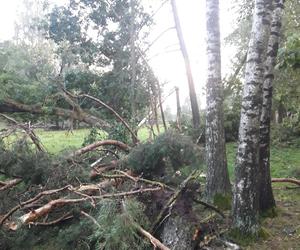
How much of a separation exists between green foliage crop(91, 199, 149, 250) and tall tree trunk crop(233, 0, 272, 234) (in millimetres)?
1179

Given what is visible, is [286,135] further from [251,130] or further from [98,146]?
[251,130]

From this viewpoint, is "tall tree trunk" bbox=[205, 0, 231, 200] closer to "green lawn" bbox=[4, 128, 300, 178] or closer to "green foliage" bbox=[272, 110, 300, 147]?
"green lawn" bbox=[4, 128, 300, 178]

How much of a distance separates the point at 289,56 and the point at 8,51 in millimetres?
8810

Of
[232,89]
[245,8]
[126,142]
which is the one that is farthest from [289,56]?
[232,89]

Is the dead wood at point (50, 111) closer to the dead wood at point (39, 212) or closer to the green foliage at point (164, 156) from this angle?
the green foliage at point (164, 156)

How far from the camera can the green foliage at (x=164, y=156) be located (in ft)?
19.7

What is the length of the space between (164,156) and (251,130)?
80.3 inches

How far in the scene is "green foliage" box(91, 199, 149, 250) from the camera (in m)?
3.86

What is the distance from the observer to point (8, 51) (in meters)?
11.5

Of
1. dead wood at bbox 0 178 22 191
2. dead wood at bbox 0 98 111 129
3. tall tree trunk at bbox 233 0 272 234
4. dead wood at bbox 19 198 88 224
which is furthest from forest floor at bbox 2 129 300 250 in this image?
dead wood at bbox 0 98 111 129

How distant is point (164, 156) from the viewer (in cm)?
603

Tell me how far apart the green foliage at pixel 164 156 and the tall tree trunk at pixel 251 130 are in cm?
183

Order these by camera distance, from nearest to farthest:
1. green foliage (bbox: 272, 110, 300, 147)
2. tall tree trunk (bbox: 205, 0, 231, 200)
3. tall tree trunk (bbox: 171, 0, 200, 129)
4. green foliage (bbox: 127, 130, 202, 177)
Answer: tall tree trunk (bbox: 205, 0, 231, 200), green foliage (bbox: 127, 130, 202, 177), green foliage (bbox: 272, 110, 300, 147), tall tree trunk (bbox: 171, 0, 200, 129)

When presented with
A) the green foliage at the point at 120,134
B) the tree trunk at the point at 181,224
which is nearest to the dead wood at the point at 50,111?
the green foliage at the point at 120,134
